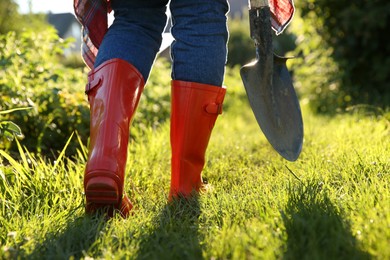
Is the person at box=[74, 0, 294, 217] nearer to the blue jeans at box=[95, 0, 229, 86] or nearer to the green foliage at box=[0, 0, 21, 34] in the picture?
the blue jeans at box=[95, 0, 229, 86]

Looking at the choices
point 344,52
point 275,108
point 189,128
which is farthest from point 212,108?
point 344,52

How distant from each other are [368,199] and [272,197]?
266 millimetres

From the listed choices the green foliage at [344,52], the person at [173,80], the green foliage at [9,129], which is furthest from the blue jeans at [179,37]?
the green foliage at [344,52]

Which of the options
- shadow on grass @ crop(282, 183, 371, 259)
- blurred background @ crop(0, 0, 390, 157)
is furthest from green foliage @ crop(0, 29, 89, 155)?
shadow on grass @ crop(282, 183, 371, 259)

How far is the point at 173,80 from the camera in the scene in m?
2.04

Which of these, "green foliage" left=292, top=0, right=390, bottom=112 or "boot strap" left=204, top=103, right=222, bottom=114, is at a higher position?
"boot strap" left=204, top=103, right=222, bottom=114

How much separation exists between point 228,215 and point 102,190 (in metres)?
0.39

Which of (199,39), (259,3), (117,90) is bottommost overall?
(117,90)

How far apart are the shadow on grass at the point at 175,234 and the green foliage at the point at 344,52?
10.1 feet

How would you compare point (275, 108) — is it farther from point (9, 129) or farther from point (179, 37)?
point (9, 129)

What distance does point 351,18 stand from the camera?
499 centimetres

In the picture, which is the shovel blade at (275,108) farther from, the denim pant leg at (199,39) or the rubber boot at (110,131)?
the rubber boot at (110,131)

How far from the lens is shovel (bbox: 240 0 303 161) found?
206cm

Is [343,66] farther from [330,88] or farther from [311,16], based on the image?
[311,16]
